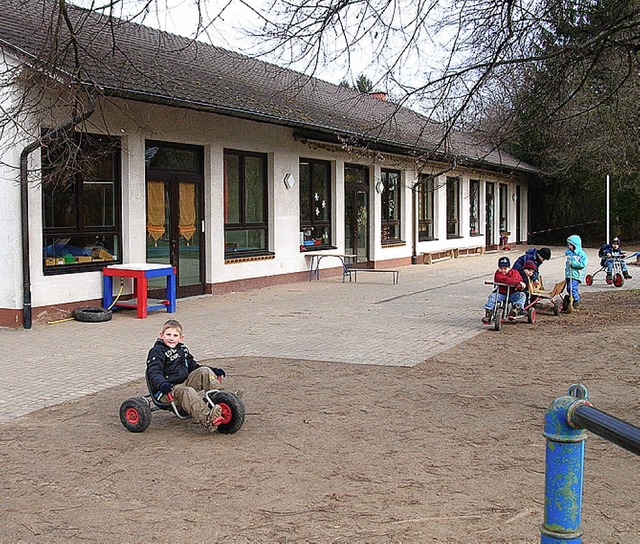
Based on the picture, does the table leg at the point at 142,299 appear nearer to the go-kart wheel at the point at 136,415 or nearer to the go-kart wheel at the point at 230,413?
the go-kart wheel at the point at 136,415

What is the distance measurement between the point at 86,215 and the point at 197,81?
3914mm

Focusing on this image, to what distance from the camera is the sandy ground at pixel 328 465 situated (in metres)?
4.57

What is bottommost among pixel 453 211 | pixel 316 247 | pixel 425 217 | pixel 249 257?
pixel 249 257

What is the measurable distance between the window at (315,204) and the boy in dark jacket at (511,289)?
8200mm

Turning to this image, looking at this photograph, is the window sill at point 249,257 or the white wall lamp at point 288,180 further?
the white wall lamp at point 288,180

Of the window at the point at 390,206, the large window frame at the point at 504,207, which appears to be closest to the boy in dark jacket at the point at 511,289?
the window at the point at 390,206

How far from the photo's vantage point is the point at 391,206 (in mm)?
25438

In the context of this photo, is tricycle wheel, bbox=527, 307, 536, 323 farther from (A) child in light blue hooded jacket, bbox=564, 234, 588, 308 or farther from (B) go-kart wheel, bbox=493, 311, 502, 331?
(A) child in light blue hooded jacket, bbox=564, 234, 588, 308

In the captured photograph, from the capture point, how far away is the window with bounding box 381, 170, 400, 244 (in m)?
24.9

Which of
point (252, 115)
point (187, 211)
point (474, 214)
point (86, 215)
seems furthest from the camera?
point (474, 214)

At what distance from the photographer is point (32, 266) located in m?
12.7

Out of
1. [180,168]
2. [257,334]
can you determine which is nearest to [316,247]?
[180,168]

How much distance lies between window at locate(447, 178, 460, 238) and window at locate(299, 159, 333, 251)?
917 cm

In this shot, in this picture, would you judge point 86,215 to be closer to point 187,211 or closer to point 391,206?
point 187,211
